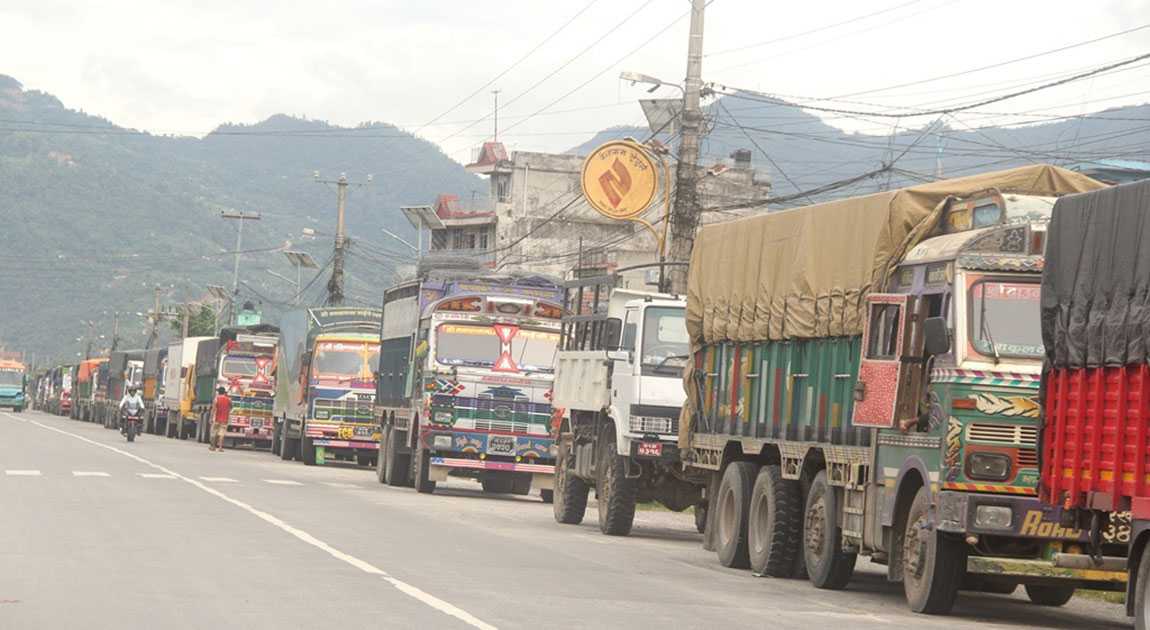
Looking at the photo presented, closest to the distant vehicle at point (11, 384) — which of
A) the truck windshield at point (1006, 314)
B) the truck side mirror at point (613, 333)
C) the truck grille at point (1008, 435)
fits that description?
the truck side mirror at point (613, 333)

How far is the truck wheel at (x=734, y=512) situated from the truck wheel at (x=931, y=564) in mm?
4510

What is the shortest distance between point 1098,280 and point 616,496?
1231 cm

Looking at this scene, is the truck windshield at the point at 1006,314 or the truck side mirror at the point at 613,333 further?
the truck side mirror at the point at 613,333

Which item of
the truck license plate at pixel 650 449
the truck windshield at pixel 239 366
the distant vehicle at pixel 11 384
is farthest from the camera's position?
the distant vehicle at pixel 11 384

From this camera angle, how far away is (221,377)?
6266cm

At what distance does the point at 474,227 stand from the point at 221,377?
54.6m

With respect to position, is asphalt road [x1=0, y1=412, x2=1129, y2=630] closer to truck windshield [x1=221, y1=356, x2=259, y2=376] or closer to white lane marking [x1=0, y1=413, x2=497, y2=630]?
white lane marking [x1=0, y1=413, x2=497, y2=630]

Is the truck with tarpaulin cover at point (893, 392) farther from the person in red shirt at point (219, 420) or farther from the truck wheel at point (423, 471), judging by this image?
the person in red shirt at point (219, 420)

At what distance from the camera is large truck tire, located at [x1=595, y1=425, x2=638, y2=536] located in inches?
996

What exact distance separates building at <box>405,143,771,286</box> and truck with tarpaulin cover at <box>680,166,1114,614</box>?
79.9 metres

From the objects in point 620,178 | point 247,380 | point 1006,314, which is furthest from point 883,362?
point 247,380

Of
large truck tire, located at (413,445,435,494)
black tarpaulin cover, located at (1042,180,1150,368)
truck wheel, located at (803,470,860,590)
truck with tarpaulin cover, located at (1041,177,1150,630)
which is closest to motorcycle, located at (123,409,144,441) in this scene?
large truck tire, located at (413,445,435,494)

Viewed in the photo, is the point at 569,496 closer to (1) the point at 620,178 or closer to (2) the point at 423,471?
(2) the point at 423,471

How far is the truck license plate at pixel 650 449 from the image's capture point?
24.7m
